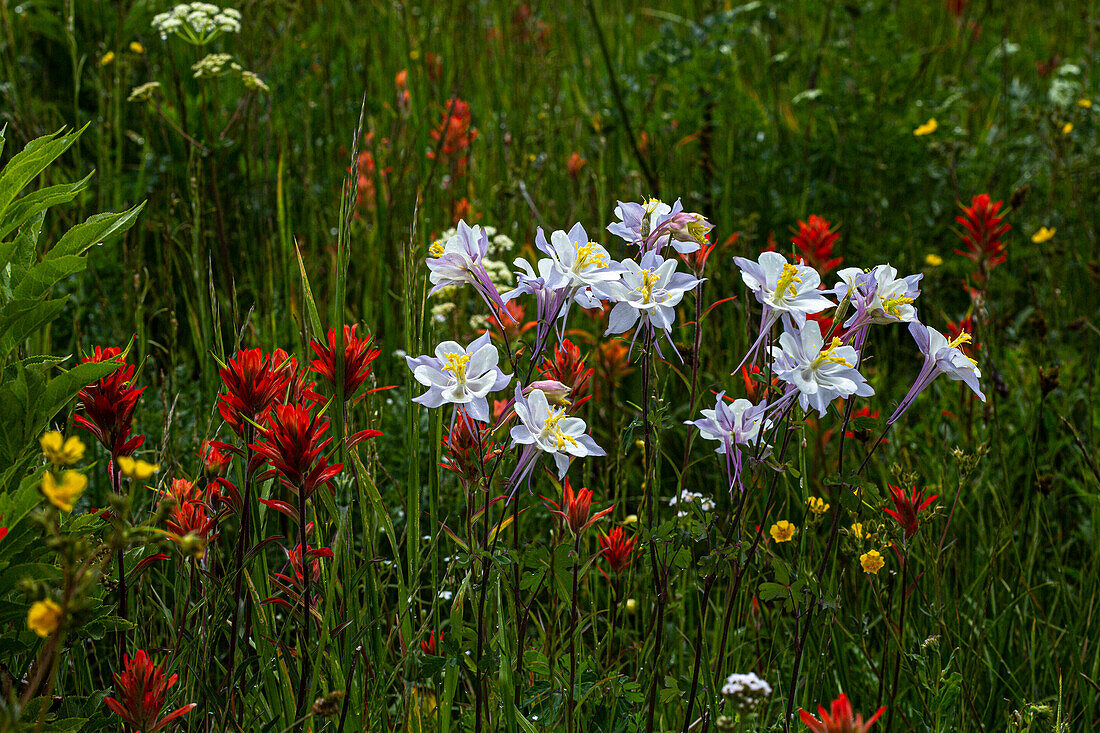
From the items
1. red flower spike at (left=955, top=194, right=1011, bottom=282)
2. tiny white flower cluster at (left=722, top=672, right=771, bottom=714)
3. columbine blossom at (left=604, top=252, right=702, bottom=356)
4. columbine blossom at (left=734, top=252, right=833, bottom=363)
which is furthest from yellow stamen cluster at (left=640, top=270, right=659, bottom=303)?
red flower spike at (left=955, top=194, right=1011, bottom=282)

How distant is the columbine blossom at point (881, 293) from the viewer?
43.8 inches

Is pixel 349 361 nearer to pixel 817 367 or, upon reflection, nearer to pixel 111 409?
pixel 111 409

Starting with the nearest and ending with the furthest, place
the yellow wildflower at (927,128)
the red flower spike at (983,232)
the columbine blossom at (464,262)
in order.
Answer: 1. the columbine blossom at (464,262)
2. the red flower spike at (983,232)
3. the yellow wildflower at (927,128)

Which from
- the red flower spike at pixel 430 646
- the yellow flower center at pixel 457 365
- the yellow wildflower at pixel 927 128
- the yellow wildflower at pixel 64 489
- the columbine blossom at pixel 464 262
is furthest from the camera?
the yellow wildflower at pixel 927 128

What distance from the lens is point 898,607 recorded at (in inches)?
71.3

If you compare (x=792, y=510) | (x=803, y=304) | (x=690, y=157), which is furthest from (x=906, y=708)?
(x=690, y=157)

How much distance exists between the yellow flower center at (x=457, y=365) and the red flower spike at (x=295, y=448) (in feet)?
0.59

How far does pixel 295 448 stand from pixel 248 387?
118 millimetres

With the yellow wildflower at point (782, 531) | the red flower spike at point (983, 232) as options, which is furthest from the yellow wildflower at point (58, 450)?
the red flower spike at point (983, 232)

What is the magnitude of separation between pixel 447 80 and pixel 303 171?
3.39 ft

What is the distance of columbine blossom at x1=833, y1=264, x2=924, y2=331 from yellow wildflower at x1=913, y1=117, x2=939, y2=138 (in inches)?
81.7

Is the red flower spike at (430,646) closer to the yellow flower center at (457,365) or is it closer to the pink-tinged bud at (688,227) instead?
the yellow flower center at (457,365)

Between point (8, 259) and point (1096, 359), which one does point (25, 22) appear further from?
point (1096, 359)

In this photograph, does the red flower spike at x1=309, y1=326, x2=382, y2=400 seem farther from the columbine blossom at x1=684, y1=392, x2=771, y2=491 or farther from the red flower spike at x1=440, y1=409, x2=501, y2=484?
the columbine blossom at x1=684, y1=392, x2=771, y2=491
